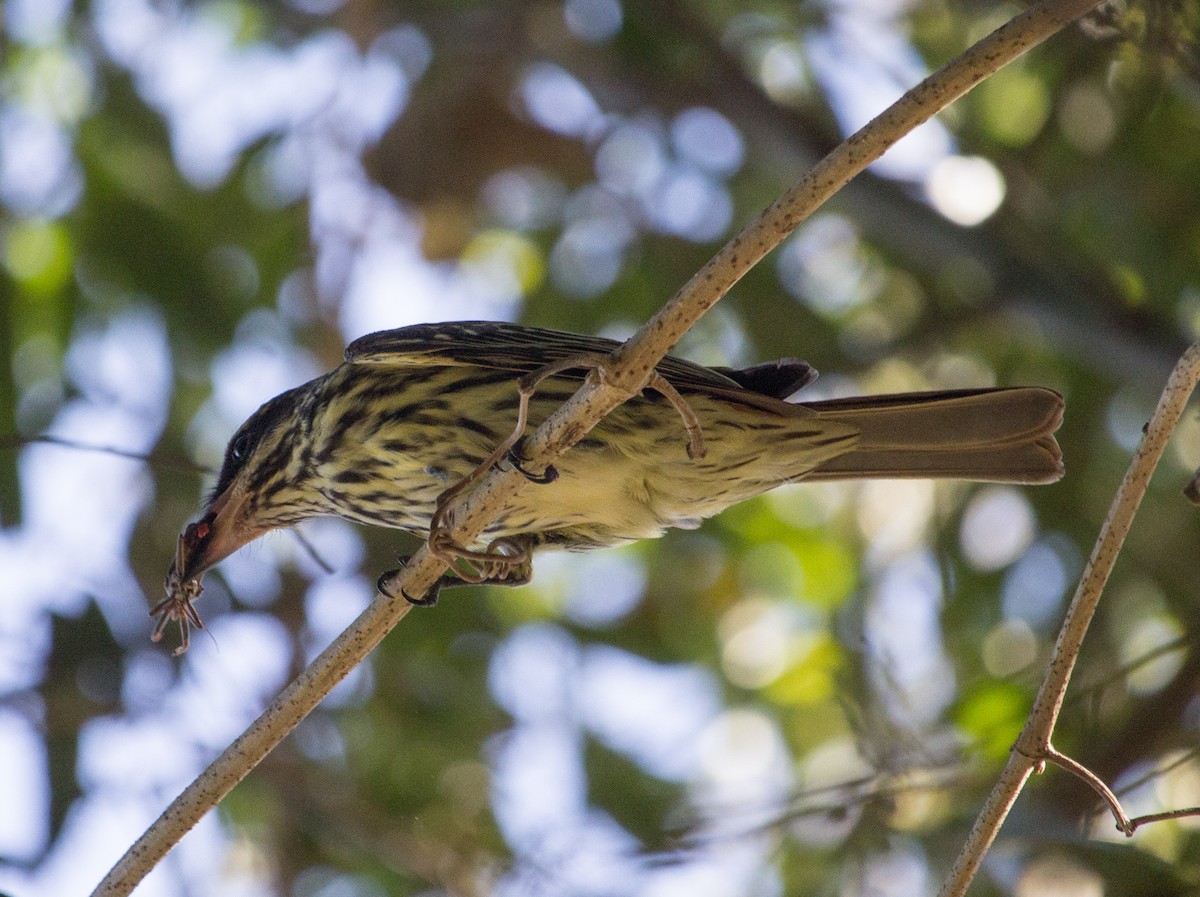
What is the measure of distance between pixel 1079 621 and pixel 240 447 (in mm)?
2400

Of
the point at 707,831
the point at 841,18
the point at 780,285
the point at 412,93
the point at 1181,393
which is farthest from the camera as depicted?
the point at 412,93

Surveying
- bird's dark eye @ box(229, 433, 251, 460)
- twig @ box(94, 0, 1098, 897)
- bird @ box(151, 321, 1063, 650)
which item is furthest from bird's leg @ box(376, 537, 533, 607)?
bird's dark eye @ box(229, 433, 251, 460)

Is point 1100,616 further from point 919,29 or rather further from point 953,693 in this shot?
point 919,29

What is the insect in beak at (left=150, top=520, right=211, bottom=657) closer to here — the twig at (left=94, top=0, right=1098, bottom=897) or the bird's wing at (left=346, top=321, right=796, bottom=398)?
the bird's wing at (left=346, top=321, right=796, bottom=398)

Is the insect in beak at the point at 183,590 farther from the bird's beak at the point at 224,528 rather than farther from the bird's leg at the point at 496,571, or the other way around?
→ the bird's leg at the point at 496,571

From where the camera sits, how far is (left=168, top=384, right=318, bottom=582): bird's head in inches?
143

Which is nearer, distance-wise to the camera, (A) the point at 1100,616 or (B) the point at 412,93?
(A) the point at 1100,616

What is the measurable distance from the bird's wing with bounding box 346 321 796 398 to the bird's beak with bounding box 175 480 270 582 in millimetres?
581

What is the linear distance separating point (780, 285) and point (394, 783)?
256 centimetres

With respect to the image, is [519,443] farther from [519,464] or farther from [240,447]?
[240,447]

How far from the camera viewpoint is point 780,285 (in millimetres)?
6016

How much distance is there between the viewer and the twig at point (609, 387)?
1949 millimetres

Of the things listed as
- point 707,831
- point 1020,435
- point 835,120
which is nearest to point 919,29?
point 835,120

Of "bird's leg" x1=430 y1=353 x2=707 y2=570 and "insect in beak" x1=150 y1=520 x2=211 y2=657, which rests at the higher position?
"bird's leg" x1=430 y1=353 x2=707 y2=570
